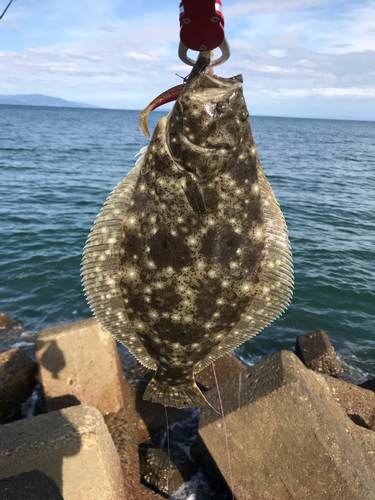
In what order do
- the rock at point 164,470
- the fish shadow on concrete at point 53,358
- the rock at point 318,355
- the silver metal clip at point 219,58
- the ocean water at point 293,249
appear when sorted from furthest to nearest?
the ocean water at point 293,249 → the rock at point 318,355 → the fish shadow on concrete at point 53,358 → the rock at point 164,470 → the silver metal clip at point 219,58

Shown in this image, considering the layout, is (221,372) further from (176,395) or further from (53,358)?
(176,395)

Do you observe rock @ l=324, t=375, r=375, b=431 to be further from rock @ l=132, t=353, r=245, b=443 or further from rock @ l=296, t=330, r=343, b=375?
rock @ l=296, t=330, r=343, b=375

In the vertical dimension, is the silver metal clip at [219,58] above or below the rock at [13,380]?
above

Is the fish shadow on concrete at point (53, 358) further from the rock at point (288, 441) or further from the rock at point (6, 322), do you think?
the rock at point (6, 322)

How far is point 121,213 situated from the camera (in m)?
2.24

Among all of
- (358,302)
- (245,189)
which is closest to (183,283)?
(245,189)

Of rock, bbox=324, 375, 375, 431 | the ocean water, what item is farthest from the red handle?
the ocean water

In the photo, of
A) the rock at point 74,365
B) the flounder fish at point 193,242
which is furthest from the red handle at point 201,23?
the rock at point 74,365

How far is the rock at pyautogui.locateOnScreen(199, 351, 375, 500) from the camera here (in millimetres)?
4039

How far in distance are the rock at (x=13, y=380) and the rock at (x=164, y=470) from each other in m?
2.56

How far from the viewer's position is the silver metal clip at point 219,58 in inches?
63.9

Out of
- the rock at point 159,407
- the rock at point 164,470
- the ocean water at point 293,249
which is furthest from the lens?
the ocean water at point 293,249

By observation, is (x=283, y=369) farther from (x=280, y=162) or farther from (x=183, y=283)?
(x=280, y=162)

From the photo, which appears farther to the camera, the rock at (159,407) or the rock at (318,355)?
the rock at (318,355)
